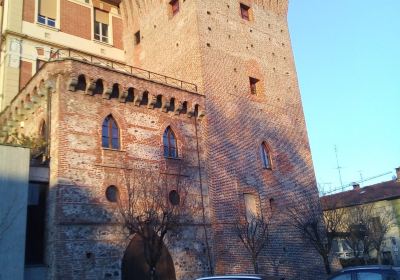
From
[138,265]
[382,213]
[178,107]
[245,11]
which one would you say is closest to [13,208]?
[138,265]

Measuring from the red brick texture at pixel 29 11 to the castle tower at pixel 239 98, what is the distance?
5.72m

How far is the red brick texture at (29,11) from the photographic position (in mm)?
22406

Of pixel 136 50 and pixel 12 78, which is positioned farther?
pixel 136 50

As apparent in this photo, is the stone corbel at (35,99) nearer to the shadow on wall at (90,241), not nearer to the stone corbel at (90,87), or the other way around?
the stone corbel at (90,87)

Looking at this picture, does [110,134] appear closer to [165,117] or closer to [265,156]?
[165,117]

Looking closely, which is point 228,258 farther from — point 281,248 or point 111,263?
point 111,263

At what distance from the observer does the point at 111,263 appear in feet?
48.3

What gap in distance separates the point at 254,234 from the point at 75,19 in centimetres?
1604

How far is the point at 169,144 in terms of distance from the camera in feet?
60.3

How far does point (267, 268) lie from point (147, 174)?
7367 millimetres

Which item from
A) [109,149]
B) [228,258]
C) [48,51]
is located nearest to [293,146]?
[228,258]

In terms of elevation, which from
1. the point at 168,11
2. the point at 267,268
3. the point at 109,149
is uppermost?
the point at 168,11

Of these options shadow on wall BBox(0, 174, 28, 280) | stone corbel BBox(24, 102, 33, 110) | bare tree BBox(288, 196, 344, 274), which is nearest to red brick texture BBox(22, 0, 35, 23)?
stone corbel BBox(24, 102, 33, 110)

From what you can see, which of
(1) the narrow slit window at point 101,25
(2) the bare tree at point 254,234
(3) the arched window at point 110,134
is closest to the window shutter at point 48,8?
(1) the narrow slit window at point 101,25
